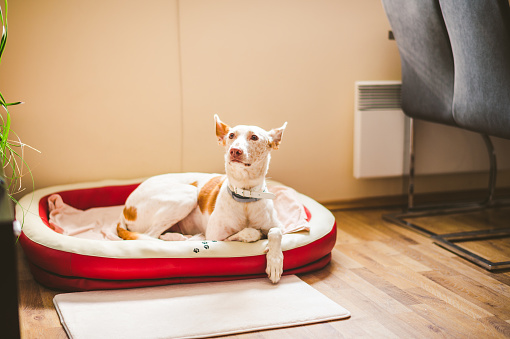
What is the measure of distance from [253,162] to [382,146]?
4.84 ft

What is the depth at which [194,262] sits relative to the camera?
2211mm

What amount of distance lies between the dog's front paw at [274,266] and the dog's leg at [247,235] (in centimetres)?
10

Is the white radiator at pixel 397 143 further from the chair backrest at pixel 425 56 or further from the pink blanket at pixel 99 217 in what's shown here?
the pink blanket at pixel 99 217

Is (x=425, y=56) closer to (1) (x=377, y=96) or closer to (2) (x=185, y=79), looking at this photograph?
(1) (x=377, y=96)

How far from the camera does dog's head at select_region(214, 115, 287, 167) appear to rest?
7.14 feet

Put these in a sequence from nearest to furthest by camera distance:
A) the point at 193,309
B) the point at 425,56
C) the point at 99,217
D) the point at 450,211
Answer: the point at 193,309 < the point at 425,56 < the point at 99,217 < the point at 450,211

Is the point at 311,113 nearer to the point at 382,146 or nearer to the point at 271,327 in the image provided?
the point at 382,146

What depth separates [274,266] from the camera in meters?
2.25

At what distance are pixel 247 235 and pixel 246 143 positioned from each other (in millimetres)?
403

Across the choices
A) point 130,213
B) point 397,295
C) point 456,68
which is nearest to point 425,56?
point 456,68

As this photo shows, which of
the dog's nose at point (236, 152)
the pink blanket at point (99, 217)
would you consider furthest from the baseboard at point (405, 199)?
the dog's nose at point (236, 152)

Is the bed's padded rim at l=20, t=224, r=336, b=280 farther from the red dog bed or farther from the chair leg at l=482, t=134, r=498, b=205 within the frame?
the chair leg at l=482, t=134, r=498, b=205

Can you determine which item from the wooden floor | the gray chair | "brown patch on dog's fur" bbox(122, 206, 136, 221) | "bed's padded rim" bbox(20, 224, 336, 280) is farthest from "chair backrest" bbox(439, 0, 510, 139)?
"brown patch on dog's fur" bbox(122, 206, 136, 221)

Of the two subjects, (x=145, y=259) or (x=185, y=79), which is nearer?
(x=145, y=259)
